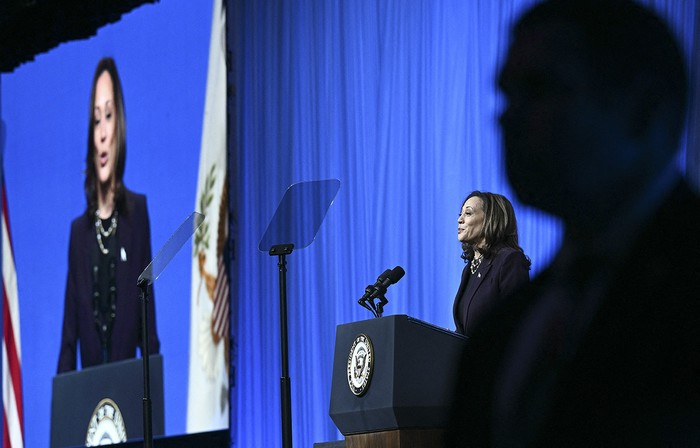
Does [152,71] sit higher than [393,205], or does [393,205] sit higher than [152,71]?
[152,71]

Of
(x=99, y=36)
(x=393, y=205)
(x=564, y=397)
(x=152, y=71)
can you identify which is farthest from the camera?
(x=99, y=36)

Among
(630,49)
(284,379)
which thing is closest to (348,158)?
(284,379)

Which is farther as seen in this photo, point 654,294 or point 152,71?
point 152,71

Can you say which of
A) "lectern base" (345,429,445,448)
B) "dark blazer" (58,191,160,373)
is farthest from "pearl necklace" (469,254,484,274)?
"dark blazer" (58,191,160,373)

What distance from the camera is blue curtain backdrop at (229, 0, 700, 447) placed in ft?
15.4

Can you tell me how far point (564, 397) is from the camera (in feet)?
1.14

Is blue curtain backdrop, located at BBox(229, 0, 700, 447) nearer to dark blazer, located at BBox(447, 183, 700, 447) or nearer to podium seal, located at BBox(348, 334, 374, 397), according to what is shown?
podium seal, located at BBox(348, 334, 374, 397)

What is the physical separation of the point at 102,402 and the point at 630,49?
19.7 feet

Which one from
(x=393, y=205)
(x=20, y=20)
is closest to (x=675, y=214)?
(x=393, y=205)

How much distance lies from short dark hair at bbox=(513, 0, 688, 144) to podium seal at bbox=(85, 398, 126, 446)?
574cm

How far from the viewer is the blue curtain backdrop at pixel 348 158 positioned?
4703 mm

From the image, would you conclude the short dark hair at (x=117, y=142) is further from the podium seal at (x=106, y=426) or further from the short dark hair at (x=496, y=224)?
the short dark hair at (x=496, y=224)

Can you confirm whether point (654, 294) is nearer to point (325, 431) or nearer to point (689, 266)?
point (689, 266)

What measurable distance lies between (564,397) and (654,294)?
5 cm
